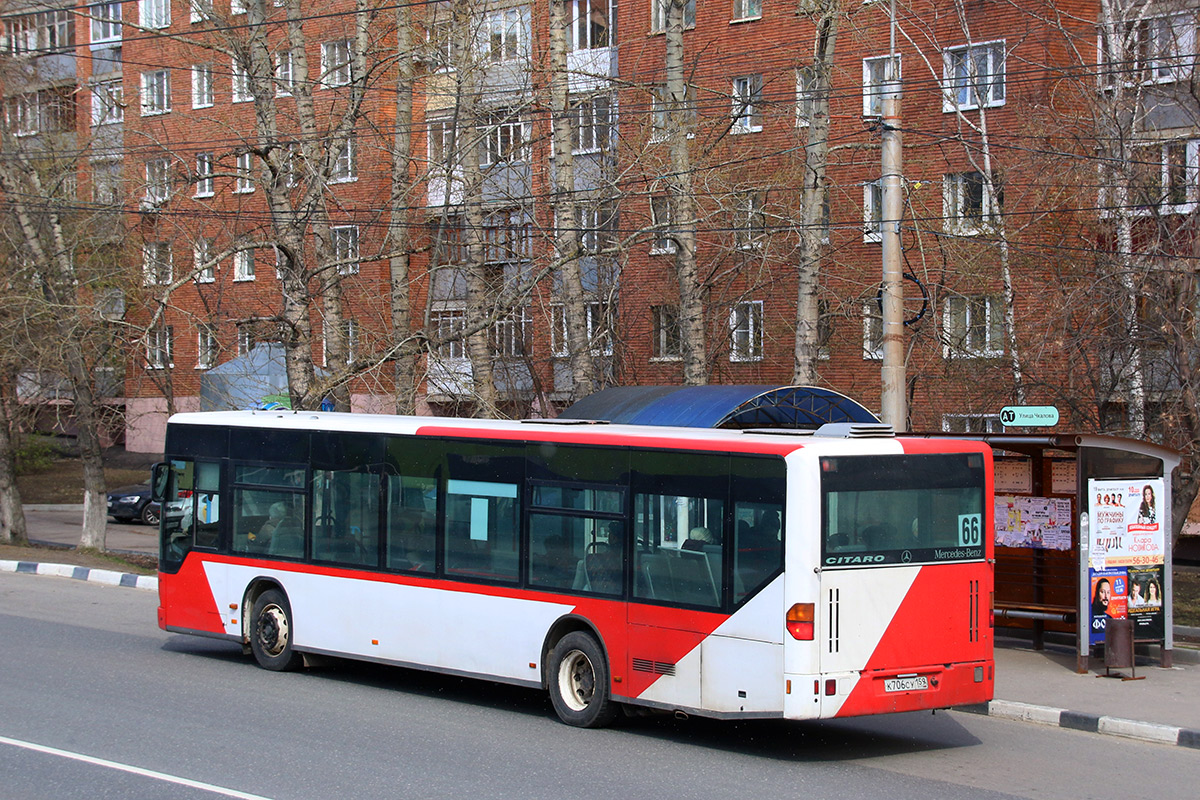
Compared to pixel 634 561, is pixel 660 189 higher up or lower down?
higher up

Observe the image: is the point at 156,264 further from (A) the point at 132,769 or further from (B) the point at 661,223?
(A) the point at 132,769

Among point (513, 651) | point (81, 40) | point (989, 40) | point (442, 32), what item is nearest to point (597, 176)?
point (442, 32)

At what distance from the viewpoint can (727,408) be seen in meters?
14.8

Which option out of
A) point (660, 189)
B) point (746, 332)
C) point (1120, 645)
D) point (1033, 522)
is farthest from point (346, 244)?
point (1120, 645)

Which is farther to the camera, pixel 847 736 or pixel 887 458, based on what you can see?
pixel 847 736

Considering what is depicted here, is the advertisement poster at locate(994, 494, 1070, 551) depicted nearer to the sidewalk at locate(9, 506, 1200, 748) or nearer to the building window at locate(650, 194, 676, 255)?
the sidewalk at locate(9, 506, 1200, 748)

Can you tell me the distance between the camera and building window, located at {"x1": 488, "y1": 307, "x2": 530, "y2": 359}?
30094mm

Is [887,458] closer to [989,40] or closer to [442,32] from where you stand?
[442,32]

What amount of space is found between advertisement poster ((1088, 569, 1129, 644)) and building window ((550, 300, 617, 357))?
14376 millimetres

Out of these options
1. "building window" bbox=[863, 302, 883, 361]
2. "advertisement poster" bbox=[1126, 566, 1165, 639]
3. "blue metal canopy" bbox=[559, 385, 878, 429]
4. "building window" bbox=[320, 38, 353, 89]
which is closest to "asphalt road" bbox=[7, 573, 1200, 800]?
"advertisement poster" bbox=[1126, 566, 1165, 639]

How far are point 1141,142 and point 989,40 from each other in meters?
11.1

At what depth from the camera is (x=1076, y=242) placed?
64.7ft

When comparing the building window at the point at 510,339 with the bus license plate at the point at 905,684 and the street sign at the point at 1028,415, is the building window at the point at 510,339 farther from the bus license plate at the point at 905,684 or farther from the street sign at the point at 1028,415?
the bus license plate at the point at 905,684

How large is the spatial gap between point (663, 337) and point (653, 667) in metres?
22.3
